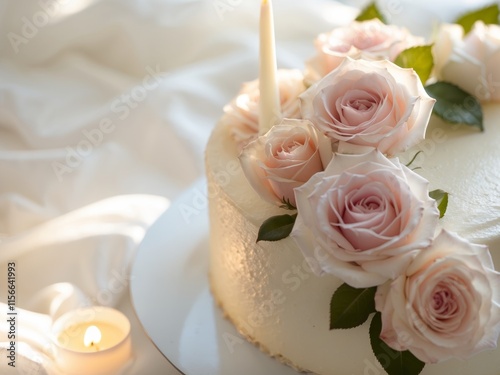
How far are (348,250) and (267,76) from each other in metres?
0.31

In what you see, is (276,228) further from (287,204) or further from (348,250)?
(348,250)

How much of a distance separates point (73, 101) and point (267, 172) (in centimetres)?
98

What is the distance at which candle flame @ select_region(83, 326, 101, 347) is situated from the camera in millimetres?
1117

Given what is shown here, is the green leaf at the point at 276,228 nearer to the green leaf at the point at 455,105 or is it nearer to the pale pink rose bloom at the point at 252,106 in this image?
the pale pink rose bloom at the point at 252,106

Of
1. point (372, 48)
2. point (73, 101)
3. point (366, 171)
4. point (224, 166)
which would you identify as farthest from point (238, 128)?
point (73, 101)

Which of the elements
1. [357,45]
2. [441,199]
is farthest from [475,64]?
[441,199]

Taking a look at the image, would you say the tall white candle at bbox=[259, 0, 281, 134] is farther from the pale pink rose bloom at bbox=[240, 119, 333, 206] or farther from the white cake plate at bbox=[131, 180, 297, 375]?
the white cake plate at bbox=[131, 180, 297, 375]

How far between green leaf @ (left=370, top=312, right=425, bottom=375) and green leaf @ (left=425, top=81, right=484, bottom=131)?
1.16 ft

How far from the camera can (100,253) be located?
1.33 meters

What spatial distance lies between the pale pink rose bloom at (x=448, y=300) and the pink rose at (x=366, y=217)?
0.08 ft

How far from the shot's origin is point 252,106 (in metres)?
1.08

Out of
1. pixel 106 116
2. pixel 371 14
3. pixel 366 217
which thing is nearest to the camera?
pixel 366 217

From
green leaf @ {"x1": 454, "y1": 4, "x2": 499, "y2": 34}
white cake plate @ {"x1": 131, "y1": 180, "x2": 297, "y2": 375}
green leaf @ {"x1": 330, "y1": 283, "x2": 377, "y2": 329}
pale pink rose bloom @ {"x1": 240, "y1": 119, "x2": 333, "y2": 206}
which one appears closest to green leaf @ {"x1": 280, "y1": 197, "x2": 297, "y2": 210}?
pale pink rose bloom @ {"x1": 240, "y1": 119, "x2": 333, "y2": 206}

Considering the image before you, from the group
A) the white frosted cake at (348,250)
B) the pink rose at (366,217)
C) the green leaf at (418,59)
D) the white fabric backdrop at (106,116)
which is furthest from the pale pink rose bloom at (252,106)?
the white fabric backdrop at (106,116)
